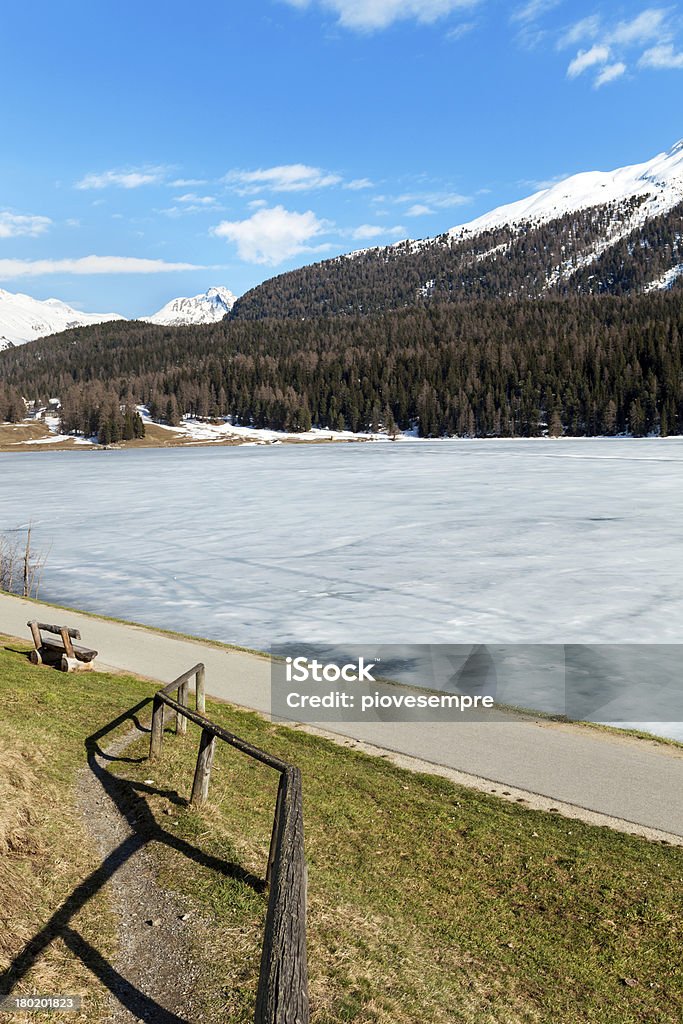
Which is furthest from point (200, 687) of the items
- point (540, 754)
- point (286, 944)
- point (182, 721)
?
point (286, 944)

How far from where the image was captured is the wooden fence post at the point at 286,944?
4441 millimetres

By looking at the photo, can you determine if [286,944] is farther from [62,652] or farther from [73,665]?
[62,652]

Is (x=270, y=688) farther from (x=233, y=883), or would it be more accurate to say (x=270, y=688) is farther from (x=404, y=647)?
(x=233, y=883)

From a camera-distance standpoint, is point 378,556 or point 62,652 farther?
point 378,556

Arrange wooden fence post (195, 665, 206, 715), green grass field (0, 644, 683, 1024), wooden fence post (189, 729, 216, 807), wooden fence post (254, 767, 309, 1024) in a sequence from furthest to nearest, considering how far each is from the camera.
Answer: wooden fence post (195, 665, 206, 715) < wooden fence post (189, 729, 216, 807) < green grass field (0, 644, 683, 1024) < wooden fence post (254, 767, 309, 1024)

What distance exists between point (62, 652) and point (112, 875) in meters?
9.50

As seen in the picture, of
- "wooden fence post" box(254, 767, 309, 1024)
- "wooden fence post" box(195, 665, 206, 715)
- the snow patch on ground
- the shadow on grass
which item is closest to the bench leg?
the shadow on grass

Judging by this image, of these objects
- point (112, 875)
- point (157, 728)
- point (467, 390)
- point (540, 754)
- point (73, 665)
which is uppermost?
point (467, 390)

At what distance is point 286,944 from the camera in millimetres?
4789

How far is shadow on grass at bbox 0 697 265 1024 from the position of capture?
5.84 metres

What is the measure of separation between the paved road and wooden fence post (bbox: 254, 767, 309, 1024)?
5948 millimetres

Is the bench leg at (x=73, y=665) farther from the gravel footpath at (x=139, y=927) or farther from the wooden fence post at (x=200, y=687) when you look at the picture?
the gravel footpath at (x=139, y=927)

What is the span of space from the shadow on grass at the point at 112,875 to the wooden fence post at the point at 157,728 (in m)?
0.24

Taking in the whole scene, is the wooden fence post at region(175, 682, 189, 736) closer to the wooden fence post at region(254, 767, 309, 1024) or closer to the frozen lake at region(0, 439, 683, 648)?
the frozen lake at region(0, 439, 683, 648)
